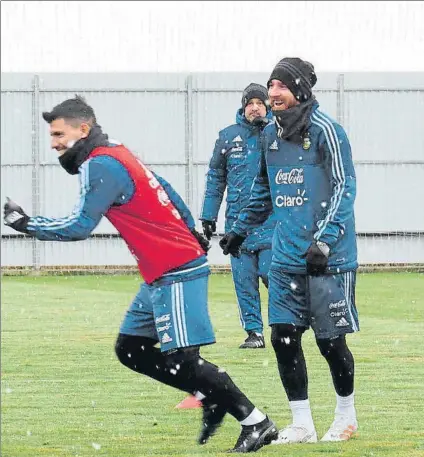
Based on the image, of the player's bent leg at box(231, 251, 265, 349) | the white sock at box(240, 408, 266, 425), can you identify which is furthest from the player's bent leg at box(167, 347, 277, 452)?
the player's bent leg at box(231, 251, 265, 349)

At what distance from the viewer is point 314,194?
6938 mm

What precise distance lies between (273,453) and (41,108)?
18497 mm

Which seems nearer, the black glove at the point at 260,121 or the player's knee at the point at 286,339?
the player's knee at the point at 286,339

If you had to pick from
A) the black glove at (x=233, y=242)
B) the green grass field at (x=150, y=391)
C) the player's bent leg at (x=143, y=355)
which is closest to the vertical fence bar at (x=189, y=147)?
the green grass field at (x=150, y=391)

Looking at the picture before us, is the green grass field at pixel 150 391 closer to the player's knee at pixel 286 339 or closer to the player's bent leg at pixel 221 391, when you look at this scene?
the player's bent leg at pixel 221 391

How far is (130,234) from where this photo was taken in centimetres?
655

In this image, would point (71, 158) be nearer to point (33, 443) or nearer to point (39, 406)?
point (33, 443)

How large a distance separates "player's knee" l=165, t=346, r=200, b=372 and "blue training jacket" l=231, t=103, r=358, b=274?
70 cm

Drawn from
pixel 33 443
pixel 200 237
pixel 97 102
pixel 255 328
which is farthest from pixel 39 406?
pixel 97 102

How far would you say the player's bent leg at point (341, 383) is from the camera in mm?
7023

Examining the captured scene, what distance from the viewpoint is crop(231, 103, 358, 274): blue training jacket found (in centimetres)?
684

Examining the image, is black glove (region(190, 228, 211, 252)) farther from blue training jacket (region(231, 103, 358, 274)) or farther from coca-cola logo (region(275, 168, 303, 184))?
coca-cola logo (region(275, 168, 303, 184))

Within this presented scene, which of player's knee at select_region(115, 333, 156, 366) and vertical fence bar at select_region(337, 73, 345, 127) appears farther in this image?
vertical fence bar at select_region(337, 73, 345, 127)

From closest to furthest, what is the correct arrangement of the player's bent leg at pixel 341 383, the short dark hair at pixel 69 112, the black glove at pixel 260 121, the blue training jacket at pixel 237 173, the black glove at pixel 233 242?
the short dark hair at pixel 69 112 < the player's bent leg at pixel 341 383 < the black glove at pixel 233 242 < the black glove at pixel 260 121 < the blue training jacket at pixel 237 173
